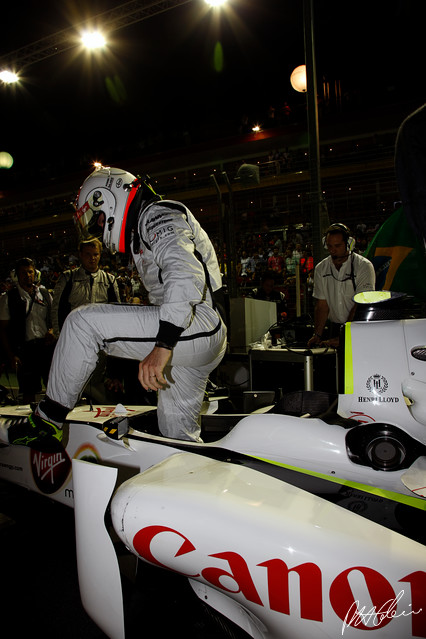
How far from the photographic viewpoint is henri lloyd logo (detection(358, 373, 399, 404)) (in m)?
1.60

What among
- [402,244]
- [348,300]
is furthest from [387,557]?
[402,244]

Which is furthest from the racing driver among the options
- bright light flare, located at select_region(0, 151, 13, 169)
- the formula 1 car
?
bright light flare, located at select_region(0, 151, 13, 169)

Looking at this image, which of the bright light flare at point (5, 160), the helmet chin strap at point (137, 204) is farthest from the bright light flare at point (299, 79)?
the bright light flare at point (5, 160)

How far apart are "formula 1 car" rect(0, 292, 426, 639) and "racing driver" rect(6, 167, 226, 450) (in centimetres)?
23

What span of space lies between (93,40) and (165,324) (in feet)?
26.7

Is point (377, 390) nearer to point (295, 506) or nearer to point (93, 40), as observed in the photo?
point (295, 506)

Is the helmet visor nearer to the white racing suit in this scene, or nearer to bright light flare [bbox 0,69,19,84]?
the white racing suit

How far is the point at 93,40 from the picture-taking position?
769cm

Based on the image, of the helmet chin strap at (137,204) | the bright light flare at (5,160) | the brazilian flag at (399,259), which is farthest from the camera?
the bright light flare at (5,160)

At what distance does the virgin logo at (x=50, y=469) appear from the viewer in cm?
206

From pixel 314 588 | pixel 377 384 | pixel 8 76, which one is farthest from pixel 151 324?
pixel 8 76

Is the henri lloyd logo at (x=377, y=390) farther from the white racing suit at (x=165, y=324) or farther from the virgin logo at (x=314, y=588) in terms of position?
the white racing suit at (x=165, y=324)
